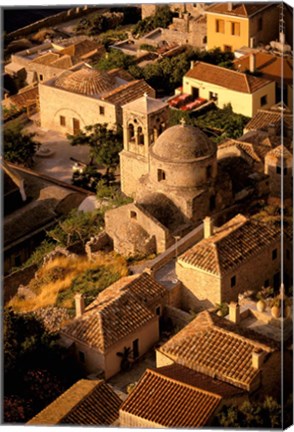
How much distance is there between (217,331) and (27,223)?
22.0 ft

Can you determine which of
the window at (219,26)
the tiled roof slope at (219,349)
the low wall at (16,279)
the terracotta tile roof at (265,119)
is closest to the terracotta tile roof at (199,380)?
the tiled roof slope at (219,349)

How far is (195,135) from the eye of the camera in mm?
21594

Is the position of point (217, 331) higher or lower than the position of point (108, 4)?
lower

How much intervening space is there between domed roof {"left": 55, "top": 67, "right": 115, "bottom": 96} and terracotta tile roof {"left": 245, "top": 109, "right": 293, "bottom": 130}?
327 cm

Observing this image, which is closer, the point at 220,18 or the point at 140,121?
the point at 140,121

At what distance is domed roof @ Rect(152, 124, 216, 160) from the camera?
2152cm

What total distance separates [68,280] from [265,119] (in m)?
6.23

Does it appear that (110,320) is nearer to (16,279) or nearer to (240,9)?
(16,279)

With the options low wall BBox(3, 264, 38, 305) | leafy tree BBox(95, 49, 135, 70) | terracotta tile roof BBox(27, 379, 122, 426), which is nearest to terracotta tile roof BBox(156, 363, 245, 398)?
terracotta tile roof BBox(27, 379, 122, 426)

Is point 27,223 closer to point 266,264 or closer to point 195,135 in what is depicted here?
point 195,135

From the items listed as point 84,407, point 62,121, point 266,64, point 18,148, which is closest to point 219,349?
point 84,407

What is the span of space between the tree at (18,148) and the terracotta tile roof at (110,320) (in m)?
6.26

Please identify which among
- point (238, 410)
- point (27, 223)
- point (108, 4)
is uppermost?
point (108, 4)

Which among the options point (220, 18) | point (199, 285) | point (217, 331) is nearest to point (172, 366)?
point (217, 331)
